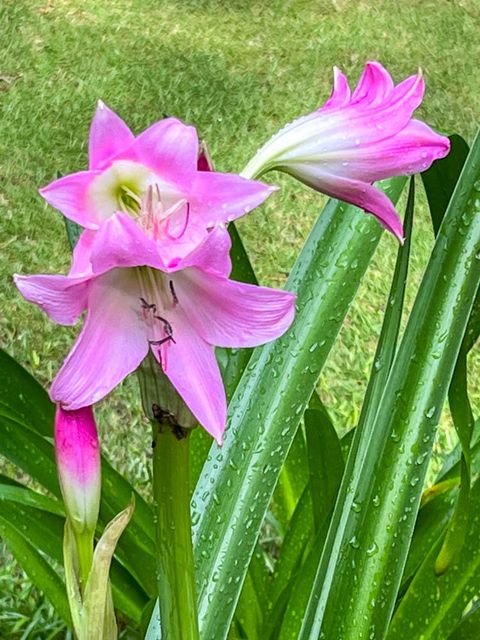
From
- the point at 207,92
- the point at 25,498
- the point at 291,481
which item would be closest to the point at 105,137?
the point at 25,498

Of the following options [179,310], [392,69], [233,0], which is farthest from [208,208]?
[233,0]

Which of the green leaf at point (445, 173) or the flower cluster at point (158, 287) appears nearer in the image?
the flower cluster at point (158, 287)

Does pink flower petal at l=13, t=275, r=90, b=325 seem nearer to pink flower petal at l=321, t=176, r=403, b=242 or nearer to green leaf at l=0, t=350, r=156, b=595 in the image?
pink flower petal at l=321, t=176, r=403, b=242

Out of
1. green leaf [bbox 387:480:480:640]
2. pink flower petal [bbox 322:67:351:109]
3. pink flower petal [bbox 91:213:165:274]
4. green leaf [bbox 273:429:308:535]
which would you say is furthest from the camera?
green leaf [bbox 273:429:308:535]

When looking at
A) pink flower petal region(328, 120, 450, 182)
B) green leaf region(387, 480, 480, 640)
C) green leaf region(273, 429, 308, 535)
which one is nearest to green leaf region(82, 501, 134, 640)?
pink flower petal region(328, 120, 450, 182)

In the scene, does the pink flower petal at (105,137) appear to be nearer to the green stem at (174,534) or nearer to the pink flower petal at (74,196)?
the pink flower petal at (74,196)

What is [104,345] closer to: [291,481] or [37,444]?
[37,444]

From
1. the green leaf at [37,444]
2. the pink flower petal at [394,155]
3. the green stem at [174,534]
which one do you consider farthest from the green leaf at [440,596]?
the pink flower petal at [394,155]
